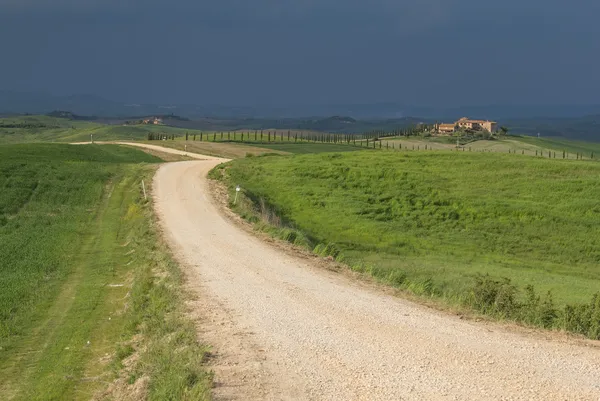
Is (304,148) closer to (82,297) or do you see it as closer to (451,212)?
(451,212)

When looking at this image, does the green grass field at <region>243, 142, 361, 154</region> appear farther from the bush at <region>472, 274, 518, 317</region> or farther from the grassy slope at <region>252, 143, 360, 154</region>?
the bush at <region>472, 274, 518, 317</region>

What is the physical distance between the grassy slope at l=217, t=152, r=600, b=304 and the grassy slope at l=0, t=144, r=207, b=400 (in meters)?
8.10

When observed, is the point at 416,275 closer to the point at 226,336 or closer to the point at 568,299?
the point at 568,299

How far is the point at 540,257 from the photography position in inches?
1350

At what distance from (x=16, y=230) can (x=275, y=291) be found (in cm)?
1879

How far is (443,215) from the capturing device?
39.7 meters

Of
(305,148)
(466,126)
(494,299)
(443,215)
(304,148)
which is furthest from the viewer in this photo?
(466,126)

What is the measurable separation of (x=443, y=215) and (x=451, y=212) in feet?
2.19

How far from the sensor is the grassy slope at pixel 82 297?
13.9 metres

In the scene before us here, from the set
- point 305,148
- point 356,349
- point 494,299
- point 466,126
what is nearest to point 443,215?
point 494,299

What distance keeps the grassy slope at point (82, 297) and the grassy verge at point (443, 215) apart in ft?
20.3

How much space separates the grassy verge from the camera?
2830cm

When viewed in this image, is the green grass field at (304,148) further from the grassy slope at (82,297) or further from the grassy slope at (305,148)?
the grassy slope at (82,297)

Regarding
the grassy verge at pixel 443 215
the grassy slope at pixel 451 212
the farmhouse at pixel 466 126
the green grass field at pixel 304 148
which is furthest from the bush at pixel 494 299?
the farmhouse at pixel 466 126
